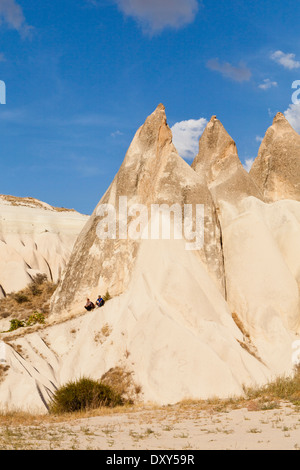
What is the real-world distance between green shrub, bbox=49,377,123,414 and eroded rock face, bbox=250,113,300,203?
58.9 ft

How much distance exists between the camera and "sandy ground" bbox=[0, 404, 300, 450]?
7.59 metres

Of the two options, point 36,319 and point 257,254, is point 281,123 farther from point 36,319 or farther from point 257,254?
point 36,319

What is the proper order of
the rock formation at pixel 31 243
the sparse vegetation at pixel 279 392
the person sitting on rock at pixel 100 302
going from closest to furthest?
the sparse vegetation at pixel 279 392
the person sitting on rock at pixel 100 302
the rock formation at pixel 31 243

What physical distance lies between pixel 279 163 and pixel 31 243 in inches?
894

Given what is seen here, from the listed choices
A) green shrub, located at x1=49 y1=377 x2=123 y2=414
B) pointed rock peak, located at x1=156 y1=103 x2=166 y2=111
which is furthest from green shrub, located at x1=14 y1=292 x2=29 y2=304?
green shrub, located at x1=49 y1=377 x2=123 y2=414

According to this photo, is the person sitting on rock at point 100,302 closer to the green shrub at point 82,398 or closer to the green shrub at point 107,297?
the green shrub at point 107,297

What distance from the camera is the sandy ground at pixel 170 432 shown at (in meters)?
7.59

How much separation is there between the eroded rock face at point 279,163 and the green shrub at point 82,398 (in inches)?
707

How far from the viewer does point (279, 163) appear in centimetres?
2894

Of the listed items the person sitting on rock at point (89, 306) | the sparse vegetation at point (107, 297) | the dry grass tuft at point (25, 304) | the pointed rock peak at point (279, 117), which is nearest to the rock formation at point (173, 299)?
the sparse vegetation at point (107, 297)

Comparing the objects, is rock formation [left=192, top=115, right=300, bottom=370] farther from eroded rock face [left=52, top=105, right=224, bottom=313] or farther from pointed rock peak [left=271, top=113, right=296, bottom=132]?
pointed rock peak [left=271, top=113, right=296, bottom=132]

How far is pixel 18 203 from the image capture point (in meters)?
54.2
